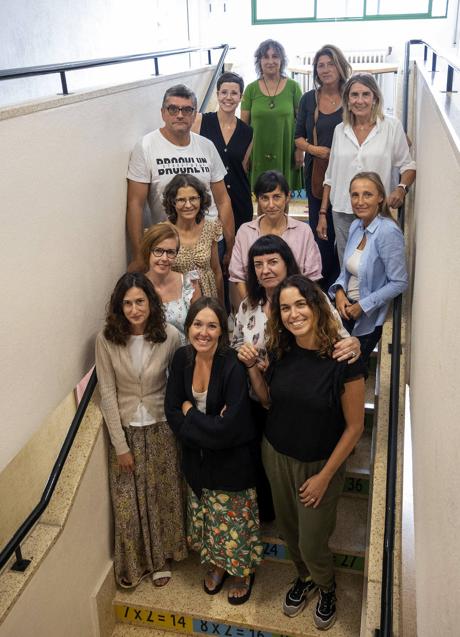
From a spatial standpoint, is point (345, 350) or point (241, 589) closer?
point (345, 350)

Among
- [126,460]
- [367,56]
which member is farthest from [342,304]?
[367,56]

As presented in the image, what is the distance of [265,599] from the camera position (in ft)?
11.5

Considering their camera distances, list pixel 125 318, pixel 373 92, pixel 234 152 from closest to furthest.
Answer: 1. pixel 125 318
2. pixel 373 92
3. pixel 234 152

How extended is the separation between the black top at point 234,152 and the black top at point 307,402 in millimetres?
1930

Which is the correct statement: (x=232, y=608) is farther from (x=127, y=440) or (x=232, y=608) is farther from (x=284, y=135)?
(x=284, y=135)

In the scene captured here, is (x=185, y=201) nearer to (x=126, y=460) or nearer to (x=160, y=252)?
(x=160, y=252)

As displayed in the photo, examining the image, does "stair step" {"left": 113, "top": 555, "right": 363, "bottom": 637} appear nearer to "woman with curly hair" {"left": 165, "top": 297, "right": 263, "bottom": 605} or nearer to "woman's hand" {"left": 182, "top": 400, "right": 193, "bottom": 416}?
"woman with curly hair" {"left": 165, "top": 297, "right": 263, "bottom": 605}

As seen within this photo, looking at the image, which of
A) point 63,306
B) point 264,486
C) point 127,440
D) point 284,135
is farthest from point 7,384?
point 284,135

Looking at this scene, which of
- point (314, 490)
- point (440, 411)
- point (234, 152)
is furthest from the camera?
point (234, 152)

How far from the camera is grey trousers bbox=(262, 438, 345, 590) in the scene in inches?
116

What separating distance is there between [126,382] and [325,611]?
62.5 inches

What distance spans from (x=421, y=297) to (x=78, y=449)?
190cm

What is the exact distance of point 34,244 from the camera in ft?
9.30

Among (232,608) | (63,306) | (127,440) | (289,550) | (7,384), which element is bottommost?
(232,608)
